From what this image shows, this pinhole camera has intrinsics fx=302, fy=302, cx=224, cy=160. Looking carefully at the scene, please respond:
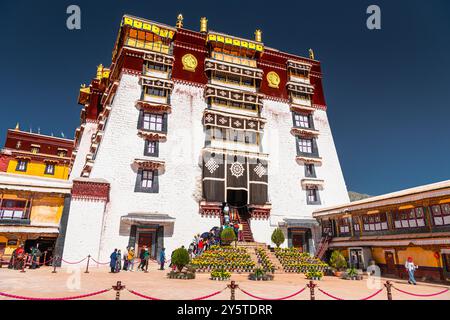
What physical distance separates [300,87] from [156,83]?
17.0 m

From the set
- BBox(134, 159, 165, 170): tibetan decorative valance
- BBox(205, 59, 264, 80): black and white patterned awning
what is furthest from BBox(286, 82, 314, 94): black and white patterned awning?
BBox(134, 159, 165, 170): tibetan decorative valance

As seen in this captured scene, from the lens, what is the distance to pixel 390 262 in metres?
21.3

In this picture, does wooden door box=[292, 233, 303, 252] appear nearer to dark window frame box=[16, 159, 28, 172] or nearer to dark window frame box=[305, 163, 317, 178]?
dark window frame box=[305, 163, 317, 178]

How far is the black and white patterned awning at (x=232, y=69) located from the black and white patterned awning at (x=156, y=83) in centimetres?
490

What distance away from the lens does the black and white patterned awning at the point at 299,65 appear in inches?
1448

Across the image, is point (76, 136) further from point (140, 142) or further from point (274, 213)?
point (274, 213)

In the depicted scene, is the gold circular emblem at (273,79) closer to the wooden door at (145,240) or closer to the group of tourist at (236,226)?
the group of tourist at (236,226)

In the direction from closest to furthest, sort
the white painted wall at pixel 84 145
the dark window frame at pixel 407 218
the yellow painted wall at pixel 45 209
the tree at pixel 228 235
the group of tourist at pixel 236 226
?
the dark window frame at pixel 407 218 < the yellow painted wall at pixel 45 209 < the tree at pixel 228 235 < the group of tourist at pixel 236 226 < the white painted wall at pixel 84 145

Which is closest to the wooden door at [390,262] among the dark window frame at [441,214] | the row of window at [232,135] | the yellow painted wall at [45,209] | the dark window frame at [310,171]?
the dark window frame at [441,214]
